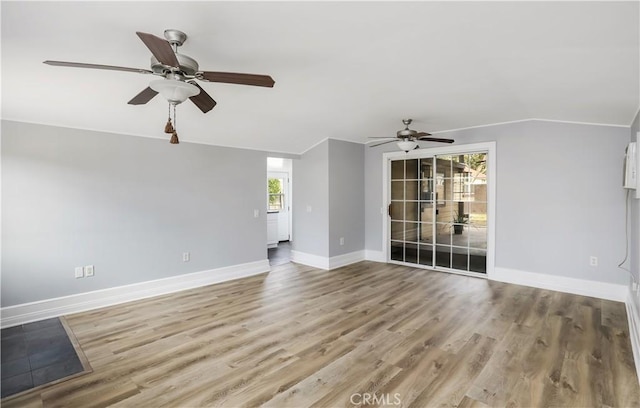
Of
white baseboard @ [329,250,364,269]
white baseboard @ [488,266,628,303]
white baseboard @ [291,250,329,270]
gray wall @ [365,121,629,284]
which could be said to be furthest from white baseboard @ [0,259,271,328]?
gray wall @ [365,121,629,284]

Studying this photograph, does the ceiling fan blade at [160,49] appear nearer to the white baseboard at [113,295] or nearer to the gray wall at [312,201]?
the white baseboard at [113,295]

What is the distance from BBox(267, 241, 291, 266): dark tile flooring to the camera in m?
6.39

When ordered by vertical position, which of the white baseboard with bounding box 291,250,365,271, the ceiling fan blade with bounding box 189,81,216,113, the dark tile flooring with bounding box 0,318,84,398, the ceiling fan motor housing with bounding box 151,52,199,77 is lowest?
the dark tile flooring with bounding box 0,318,84,398

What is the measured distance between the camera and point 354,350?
283cm

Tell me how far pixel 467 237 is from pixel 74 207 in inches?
221

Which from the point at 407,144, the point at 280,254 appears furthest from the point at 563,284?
the point at 280,254

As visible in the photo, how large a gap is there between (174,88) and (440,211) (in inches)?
187

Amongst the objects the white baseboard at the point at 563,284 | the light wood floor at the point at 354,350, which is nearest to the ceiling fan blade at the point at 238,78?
the light wood floor at the point at 354,350

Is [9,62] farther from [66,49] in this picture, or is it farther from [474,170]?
[474,170]

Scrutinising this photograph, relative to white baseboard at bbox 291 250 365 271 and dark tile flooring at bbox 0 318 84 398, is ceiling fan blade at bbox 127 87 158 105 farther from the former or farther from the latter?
white baseboard at bbox 291 250 365 271

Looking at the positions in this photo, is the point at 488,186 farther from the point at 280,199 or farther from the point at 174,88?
the point at 280,199

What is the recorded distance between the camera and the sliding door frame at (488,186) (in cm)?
497

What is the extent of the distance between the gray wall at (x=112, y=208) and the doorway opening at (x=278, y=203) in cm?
258

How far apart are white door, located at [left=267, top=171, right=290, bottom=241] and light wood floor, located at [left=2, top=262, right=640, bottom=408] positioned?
166 inches
